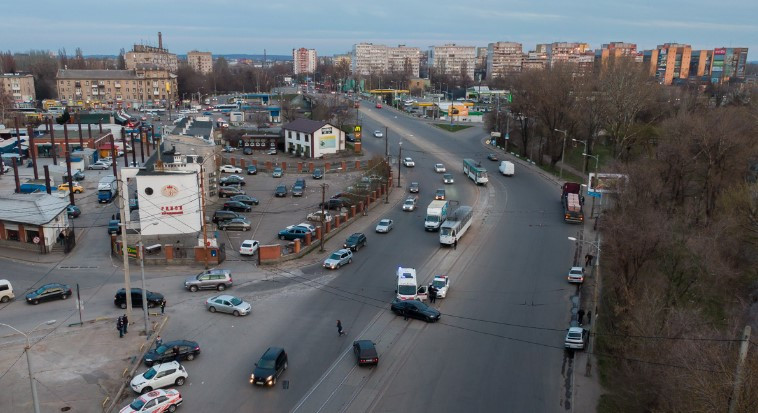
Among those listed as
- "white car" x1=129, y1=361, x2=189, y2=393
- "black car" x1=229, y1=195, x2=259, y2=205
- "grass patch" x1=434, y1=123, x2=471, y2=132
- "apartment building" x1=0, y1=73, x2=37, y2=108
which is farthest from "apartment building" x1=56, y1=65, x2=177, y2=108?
"white car" x1=129, y1=361, x2=189, y2=393

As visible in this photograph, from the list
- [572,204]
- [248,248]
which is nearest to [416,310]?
[248,248]

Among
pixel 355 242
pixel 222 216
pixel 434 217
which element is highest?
pixel 434 217

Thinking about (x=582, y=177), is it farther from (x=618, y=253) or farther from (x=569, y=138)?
(x=618, y=253)

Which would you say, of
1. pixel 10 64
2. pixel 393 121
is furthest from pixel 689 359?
pixel 10 64

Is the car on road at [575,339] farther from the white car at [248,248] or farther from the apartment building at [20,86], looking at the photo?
the apartment building at [20,86]

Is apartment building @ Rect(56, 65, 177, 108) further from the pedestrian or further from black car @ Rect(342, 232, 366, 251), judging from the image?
the pedestrian

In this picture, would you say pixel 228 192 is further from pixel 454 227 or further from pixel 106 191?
pixel 454 227

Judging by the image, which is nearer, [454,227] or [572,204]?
[454,227]
